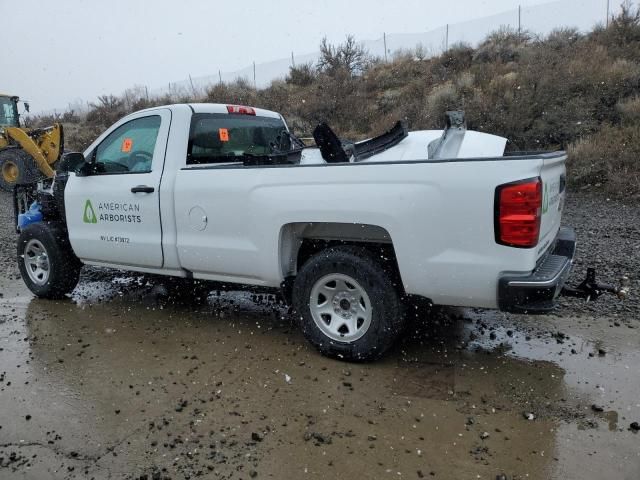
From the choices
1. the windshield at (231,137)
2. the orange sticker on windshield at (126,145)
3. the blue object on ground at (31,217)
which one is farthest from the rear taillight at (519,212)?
the blue object on ground at (31,217)

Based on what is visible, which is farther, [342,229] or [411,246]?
[342,229]

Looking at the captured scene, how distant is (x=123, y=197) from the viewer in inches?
197

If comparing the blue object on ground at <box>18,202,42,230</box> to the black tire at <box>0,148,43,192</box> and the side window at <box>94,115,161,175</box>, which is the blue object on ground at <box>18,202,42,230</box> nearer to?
the side window at <box>94,115,161,175</box>

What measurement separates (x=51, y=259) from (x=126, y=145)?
153 centimetres

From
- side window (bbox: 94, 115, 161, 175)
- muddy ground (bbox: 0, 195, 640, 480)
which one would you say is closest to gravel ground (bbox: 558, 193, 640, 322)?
muddy ground (bbox: 0, 195, 640, 480)

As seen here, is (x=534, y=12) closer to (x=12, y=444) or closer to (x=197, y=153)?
(x=197, y=153)

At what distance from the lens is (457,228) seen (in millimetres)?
3389

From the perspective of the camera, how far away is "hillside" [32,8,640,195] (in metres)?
11.7

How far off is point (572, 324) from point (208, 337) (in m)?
3.17

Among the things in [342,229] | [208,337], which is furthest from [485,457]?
[208,337]

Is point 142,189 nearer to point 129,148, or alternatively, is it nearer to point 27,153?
point 129,148

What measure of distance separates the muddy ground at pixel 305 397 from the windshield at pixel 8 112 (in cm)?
1345

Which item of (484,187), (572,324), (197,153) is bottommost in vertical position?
(572,324)

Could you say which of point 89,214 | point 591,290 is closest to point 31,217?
point 89,214
